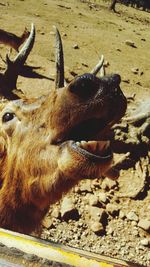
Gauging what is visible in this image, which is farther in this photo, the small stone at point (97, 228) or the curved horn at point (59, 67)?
the small stone at point (97, 228)

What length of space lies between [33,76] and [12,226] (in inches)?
212

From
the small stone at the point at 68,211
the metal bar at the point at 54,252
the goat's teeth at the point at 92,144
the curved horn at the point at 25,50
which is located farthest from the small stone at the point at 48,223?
the metal bar at the point at 54,252

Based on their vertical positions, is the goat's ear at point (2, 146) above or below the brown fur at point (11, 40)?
below

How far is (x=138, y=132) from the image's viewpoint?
6703 mm

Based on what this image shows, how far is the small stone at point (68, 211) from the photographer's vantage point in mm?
5004

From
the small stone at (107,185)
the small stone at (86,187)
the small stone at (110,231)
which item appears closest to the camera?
the small stone at (110,231)

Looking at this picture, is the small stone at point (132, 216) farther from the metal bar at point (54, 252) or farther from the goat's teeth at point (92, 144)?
the metal bar at point (54, 252)

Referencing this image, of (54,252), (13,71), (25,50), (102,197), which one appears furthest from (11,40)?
(54,252)

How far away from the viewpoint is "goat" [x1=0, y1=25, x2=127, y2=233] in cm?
257

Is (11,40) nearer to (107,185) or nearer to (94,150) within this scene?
(107,185)

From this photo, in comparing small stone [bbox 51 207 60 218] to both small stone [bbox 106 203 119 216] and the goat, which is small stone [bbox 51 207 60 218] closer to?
small stone [bbox 106 203 119 216]

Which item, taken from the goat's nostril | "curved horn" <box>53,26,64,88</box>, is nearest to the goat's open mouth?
the goat's nostril

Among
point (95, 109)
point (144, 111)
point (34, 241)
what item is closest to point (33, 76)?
point (144, 111)

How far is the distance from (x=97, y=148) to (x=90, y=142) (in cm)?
7
